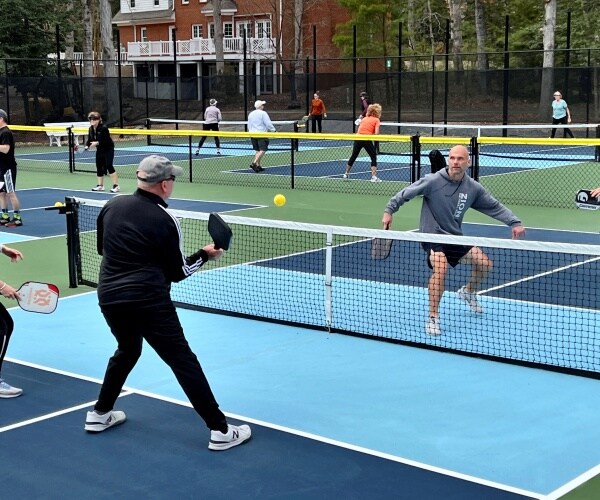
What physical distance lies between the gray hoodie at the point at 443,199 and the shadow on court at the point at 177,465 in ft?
10.6

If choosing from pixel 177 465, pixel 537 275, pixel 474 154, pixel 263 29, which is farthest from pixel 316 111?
pixel 263 29

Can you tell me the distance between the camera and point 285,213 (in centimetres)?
1672

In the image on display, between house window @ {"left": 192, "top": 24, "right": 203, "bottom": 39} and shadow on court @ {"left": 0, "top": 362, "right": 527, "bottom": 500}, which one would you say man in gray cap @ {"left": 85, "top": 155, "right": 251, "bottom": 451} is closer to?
shadow on court @ {"left": 0, "top": 362, "right": 527, "bottom": 500}

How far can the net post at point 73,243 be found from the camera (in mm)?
11047

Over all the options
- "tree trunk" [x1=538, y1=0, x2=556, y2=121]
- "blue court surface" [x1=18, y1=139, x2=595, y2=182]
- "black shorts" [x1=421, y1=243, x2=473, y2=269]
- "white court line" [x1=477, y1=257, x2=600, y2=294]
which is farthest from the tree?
"black shorts" [x1=421, y1=243, x2=473, y2=269]

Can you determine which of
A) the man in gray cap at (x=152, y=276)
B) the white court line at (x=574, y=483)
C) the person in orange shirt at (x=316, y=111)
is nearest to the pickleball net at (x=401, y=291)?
the white court line at (x=574, y=483)

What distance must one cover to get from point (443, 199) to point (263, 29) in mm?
57059

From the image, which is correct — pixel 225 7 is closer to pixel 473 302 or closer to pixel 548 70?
pixel 548 70

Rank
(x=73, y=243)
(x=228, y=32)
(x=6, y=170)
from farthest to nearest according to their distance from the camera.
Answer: (x=228, y=32) → (x=6, y=170) → (x=73, y=243)

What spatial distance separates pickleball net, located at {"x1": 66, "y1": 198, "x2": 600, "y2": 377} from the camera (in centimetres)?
866

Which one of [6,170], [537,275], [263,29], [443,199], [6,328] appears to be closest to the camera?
[6,328]

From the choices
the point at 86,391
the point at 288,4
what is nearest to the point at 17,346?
the point at 86,391

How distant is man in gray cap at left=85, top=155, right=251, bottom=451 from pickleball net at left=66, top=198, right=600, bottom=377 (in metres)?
2.89

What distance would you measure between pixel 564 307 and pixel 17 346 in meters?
5.15
